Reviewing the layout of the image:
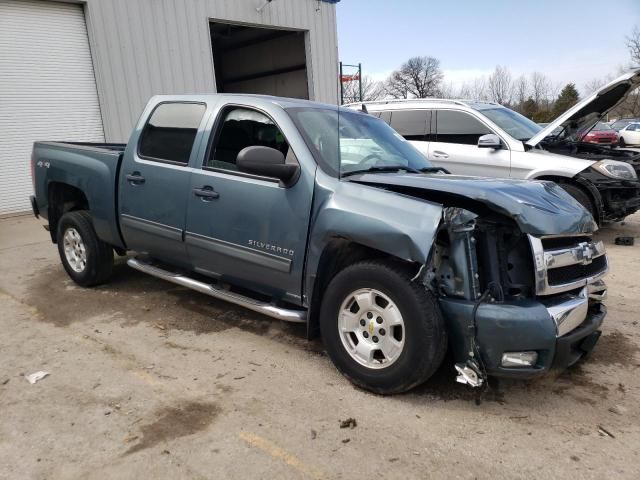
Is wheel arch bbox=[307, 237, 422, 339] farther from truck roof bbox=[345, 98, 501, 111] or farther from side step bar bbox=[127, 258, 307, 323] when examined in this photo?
truck roof bbox=[345, 98, 501, 111]

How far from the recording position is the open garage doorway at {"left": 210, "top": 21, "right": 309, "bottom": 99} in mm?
18219

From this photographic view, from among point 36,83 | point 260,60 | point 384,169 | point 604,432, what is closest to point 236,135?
point 384,169

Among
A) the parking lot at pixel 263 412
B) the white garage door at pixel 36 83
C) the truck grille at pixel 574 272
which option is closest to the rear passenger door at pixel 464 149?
the parking lot at pixel 263 412

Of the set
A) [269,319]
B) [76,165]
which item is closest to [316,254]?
[269,319]

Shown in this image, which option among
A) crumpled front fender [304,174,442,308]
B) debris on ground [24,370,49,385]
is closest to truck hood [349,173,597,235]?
crumpled front fender [304,174,442,308]

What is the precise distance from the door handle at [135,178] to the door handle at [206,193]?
0.75m

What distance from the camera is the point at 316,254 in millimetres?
3352

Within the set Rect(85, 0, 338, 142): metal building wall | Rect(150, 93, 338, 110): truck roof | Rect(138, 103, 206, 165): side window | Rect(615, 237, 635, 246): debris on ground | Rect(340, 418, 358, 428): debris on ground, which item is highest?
Rect(85, 0, 338, 142): metal building wall

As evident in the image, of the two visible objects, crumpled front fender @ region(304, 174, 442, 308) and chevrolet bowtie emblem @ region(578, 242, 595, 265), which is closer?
crumpled front fender @ region(304, 174, 442, 308)

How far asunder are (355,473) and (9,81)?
10.8 m

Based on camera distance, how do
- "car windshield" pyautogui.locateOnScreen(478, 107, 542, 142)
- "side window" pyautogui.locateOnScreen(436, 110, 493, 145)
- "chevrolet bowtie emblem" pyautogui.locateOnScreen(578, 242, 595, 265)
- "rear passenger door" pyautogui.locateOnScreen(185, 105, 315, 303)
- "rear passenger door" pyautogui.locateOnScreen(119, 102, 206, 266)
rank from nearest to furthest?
"chevrolet bowtie emblem" pyautogui.locateOnScreen(578, 242, 595, 265) → "rear passenger door" pyautogui.locateOnScreen(185, 105, 315, 303) → "rear passenger door" pyautogui.locateOnScreen(119, 102, 206, 266) → "car windshield" pyautogui.locateOnScreen(478, 107, 542, 142) → "side window" pyautogui.locateOnScreen(436, 110, 493, 145)

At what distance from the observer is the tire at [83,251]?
5.07 m

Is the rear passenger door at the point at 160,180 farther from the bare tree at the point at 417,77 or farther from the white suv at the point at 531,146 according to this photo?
the bare tree at the point at 417,77

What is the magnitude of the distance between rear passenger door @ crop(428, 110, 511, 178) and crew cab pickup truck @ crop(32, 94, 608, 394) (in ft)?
11.5
